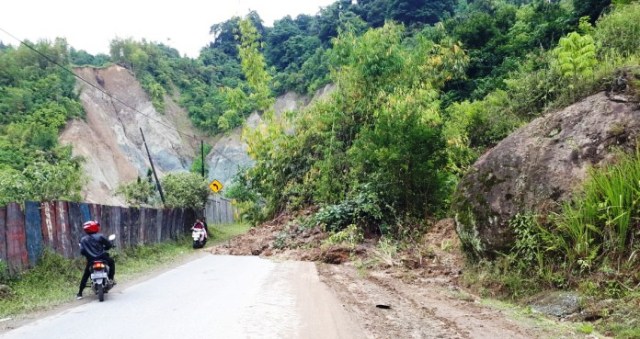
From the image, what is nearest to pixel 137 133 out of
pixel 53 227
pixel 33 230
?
pixel 53 227

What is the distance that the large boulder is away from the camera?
24.4ft

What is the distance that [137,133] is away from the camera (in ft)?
191

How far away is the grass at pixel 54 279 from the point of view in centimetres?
814

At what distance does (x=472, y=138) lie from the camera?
46.8ft

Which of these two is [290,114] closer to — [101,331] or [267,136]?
[267,136]

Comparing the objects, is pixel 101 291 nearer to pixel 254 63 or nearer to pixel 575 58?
pixel 575 58

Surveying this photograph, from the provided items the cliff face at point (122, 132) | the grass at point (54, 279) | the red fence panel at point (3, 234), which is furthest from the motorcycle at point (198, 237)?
the cliff face at point (122, 132)

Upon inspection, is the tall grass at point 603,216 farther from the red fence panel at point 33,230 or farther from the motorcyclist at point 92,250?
the red fence panel at point 33,230

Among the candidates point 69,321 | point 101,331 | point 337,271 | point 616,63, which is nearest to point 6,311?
point 69,321

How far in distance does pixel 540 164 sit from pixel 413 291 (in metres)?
2.91

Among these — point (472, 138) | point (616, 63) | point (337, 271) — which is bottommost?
point (337, 271)

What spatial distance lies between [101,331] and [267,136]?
17607 millimetres

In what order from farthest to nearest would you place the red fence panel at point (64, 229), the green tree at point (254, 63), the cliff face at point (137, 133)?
1. the cliff face at point (137, 133)
2. the green tree at point (254, 63)
3. the red fence panel at point (64, 229)

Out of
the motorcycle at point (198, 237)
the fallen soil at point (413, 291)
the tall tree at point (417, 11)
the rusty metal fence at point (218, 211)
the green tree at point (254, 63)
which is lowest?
the rusty metal fence at point (218, 211)
